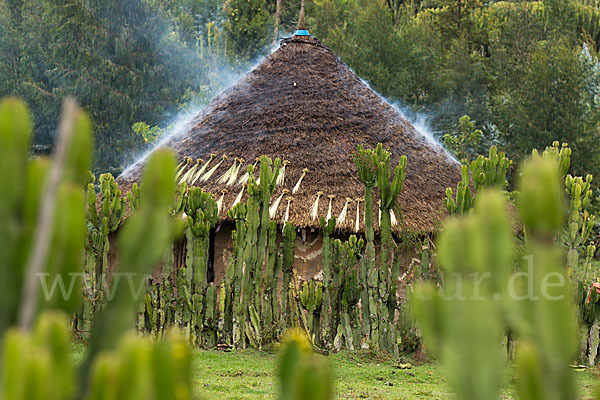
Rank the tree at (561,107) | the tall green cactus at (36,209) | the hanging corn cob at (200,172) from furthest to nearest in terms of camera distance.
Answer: the tree at (561,107), the hanging corn cob at (200,172), the tall green cactus at (36,209)

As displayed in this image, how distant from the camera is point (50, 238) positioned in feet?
3.96

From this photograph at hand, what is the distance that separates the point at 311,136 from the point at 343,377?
482 centimetres

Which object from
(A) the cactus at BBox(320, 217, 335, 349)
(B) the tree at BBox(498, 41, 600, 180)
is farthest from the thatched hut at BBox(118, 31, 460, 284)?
(B) the tree at BBox(498, 41, 600, 180)

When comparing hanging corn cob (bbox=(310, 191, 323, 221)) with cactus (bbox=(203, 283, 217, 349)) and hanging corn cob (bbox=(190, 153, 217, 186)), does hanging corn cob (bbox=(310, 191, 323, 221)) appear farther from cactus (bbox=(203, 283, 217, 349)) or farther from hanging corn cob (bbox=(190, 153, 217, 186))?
cactus (bbox=(203, 283, 217, 349))

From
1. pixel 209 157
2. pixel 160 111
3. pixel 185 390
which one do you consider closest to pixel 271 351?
pixel 209 157

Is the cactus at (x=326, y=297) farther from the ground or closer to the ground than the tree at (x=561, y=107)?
closer to the ground

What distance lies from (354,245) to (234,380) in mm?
2242

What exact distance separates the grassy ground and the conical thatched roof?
233 centimetres

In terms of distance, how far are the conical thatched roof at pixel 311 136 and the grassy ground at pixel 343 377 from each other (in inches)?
91.7

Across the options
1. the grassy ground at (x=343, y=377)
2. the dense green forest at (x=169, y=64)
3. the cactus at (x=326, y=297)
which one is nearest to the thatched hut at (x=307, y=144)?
the cactus at (x=326, y=297)

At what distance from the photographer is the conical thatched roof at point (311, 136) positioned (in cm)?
876

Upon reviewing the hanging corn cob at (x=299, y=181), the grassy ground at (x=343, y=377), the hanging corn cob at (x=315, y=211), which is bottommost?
the grassy ground at (x=343, y=377)

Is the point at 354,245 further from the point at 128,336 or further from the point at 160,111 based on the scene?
the point at 160,111

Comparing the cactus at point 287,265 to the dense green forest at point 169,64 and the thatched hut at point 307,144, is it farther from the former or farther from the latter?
the dense green forest at point 169,64
